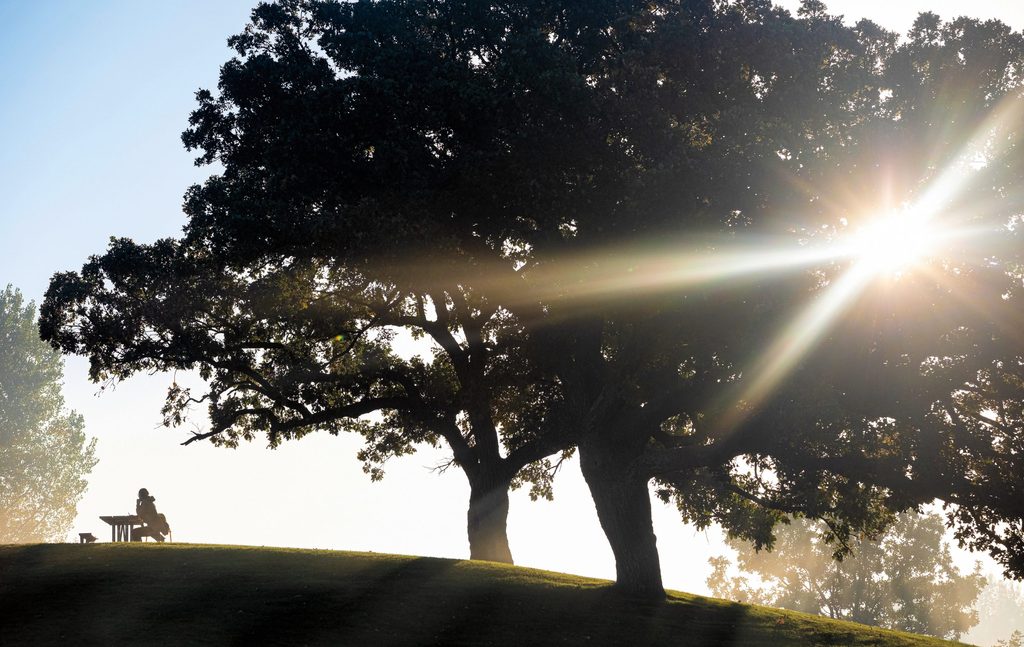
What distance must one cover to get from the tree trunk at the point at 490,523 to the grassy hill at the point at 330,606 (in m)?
4.96

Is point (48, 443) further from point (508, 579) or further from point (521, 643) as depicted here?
point (521, 643)

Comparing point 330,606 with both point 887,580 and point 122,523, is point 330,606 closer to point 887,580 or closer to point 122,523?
point 122,523

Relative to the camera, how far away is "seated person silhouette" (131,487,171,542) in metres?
31.7

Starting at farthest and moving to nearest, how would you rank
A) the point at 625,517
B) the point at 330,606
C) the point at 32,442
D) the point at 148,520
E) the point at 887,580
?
the point at 32,442 → the point at 887,580 → the point at 148,520 → the point at 625,517 → the point at 330,606

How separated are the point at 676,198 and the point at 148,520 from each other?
68.7ft

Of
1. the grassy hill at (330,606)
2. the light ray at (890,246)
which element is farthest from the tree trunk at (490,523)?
the light ray at (890,246)

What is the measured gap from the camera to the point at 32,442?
3570 inches

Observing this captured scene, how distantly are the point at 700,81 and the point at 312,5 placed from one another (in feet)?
36.9

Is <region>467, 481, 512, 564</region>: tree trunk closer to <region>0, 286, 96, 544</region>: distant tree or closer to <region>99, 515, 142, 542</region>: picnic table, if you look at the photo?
<region>99, 515, 142, 542</region>: picnic table

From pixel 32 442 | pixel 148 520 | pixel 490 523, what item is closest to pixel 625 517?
pixel 490 523

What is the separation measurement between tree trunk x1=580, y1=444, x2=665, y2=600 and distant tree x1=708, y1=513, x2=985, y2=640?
44668 millimetres

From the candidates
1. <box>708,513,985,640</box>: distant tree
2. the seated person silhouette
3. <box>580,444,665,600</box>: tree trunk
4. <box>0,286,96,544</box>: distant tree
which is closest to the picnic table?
the seated person silhouette

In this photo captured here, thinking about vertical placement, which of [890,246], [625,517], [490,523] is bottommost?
[625,517]

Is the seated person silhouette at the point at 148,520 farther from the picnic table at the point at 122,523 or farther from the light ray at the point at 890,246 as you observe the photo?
the light ray at the point at 890,246
